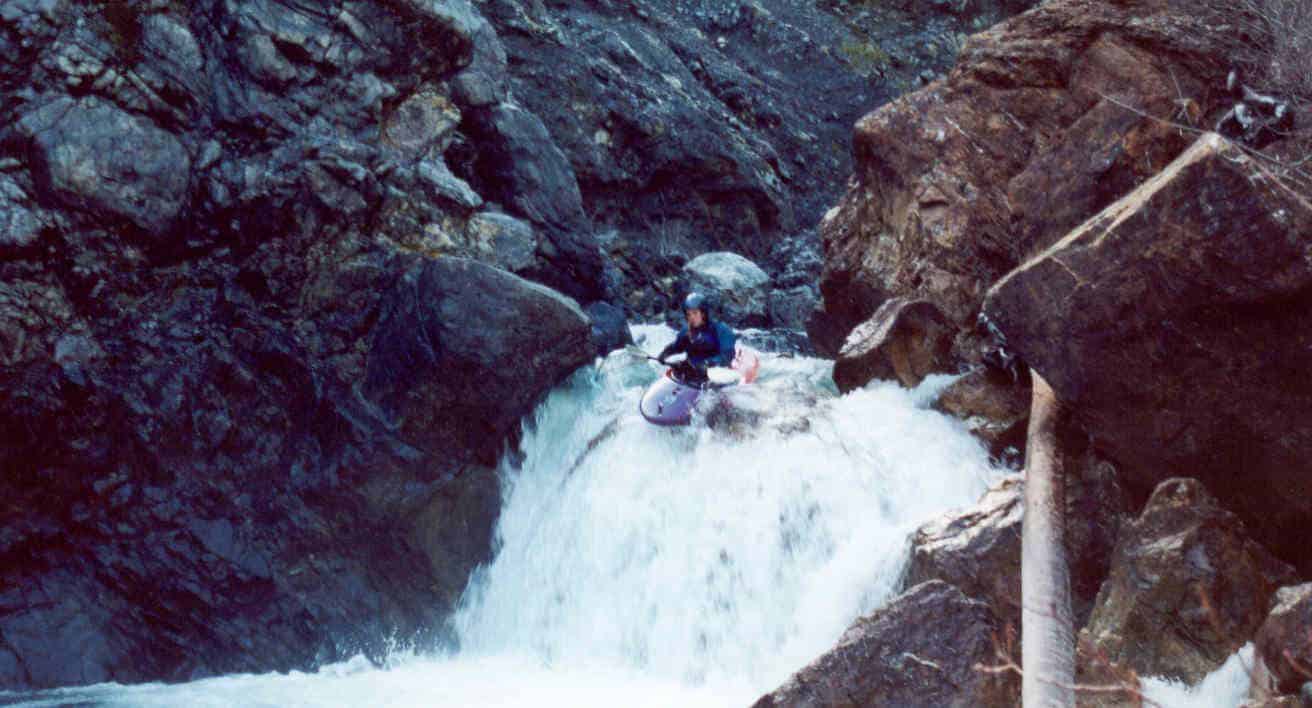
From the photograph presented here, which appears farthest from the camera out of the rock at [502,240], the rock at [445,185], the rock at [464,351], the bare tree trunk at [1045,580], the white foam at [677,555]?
the rock at [502,240]

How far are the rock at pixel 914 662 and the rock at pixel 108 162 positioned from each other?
9306 mm

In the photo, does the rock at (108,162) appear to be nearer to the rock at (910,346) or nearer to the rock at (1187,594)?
the rock at (910,346)

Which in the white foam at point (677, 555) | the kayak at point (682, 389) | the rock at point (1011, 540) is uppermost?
the rock at point (1011, 540)

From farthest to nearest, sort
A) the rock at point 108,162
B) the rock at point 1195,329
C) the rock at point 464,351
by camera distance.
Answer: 1. the rock at point 464,351
2. the rock at point 108,162
3. the rock at point 1195,329

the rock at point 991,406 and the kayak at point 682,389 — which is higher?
the rock at point 991,406

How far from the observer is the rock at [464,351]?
36.3 ft

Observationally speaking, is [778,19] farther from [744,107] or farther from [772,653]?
[772,653]

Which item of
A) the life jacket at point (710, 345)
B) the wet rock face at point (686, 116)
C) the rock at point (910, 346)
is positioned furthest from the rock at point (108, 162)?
the rock at point (910, 346)

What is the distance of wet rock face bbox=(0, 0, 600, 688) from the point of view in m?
10.4

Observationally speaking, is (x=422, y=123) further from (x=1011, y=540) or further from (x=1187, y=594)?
(x=1187, y=594)

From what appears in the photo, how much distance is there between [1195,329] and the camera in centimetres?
667

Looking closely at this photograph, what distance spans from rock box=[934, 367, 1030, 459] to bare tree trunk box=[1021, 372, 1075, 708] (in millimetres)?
2546

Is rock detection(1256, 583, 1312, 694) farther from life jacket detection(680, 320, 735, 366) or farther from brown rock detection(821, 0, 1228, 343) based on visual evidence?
life jacket detection(680, 320, 735, 366)

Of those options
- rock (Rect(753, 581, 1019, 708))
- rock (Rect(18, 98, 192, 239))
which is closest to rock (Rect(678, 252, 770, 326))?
rock (Rect(18, 98, 192, 239))
